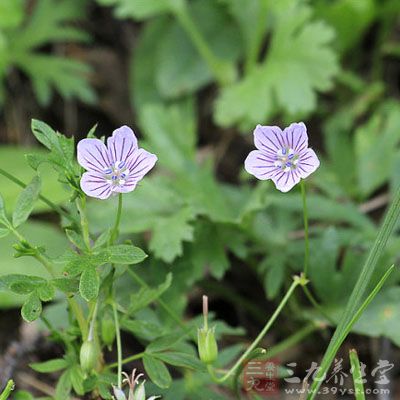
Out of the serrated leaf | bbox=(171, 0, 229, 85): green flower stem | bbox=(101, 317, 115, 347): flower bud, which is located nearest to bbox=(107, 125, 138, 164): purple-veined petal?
bbox=(101, 317, 115, 347): flower bud

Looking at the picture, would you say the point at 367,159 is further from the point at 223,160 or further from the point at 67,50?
the point at 67,50

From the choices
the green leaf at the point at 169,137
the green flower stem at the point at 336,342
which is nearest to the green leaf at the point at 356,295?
the green flower stem at the point at 336,342

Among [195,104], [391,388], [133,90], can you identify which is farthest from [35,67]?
[391,388]

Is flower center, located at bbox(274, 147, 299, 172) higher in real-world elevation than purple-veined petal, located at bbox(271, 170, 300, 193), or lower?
higher

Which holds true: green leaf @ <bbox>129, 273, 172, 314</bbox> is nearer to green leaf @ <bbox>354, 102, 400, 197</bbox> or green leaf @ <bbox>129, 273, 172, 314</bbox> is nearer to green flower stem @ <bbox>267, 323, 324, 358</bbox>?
green flower stem @ <bbox>267, 323, 324, 358</bbox>

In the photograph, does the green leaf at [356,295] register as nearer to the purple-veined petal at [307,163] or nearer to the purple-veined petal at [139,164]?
the purple-veined petal at [307,163]

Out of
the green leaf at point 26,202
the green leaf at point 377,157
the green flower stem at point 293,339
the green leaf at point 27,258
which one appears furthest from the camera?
the green leaf at point 377,157
